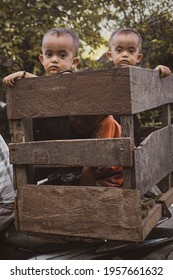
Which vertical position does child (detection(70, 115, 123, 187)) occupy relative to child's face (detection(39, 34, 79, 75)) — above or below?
below

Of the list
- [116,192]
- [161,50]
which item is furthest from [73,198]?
[161,50]

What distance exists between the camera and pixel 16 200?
5.91ft

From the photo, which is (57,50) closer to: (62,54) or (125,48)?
(62,54)

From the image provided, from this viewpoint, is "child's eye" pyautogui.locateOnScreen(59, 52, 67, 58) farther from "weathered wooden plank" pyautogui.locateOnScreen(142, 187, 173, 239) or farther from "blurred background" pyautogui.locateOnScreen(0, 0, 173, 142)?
"blurred background" pyautogui.locateOnScreen(0, 0, 173, 142)

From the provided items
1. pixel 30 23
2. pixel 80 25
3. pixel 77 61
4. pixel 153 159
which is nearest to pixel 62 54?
pixel 77 61

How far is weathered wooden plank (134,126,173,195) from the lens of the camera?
1.65 m

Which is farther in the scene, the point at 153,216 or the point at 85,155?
the point at 153,216

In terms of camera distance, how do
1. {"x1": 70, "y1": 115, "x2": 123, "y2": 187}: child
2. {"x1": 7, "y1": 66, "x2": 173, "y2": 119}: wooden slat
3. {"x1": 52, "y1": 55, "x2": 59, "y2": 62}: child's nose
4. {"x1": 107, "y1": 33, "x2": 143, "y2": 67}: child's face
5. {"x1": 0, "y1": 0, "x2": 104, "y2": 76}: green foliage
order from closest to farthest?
{"x1": 7, "y1": 66, "x2": 173, "y2": 119}: wooden slat → {"x1": 70, "y1": 115, "x2": 123, "y2": 187}: child → {"x1": 52, "y1": 55, "x2": 59, "y2": 62}: child's nose → {"x1": 107, "y1": 33, "x2": 143, "y2": 67}: child's face → {"x1": 0, "y1": 0, "x2": 104, "y2": 76}: green foliage

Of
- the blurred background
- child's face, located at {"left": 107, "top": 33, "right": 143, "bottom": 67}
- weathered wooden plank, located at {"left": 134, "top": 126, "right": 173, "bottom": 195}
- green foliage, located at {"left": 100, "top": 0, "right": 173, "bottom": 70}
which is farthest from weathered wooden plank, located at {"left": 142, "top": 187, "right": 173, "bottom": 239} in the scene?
green foliage, located at {"left": 100, "top": 0, "right": 173, "bottom": 70}

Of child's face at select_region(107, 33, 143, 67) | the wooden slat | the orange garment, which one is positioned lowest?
the orange garment

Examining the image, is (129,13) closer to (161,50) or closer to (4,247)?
(161,50)

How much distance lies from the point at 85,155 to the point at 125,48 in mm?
1432

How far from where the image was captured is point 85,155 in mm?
1655

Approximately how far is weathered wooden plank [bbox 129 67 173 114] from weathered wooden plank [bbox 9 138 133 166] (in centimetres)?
17
